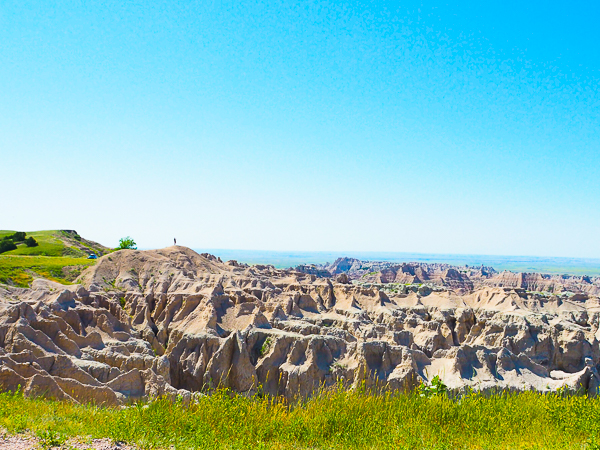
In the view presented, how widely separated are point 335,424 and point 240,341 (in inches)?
864

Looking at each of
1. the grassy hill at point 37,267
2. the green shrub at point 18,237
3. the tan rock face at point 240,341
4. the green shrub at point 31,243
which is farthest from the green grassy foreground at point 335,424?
the green shrub at point 18,237

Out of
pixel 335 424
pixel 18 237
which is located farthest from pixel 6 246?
pixel 335 424

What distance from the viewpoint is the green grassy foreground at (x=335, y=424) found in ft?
27.2

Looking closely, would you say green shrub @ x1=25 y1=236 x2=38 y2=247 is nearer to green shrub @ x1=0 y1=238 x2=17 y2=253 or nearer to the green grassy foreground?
green shrub @ x1=0 y1=238 x2=17 y2=253

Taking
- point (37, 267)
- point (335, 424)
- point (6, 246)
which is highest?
point (6, 246)

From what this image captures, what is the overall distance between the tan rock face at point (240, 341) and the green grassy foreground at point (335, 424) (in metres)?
1.36

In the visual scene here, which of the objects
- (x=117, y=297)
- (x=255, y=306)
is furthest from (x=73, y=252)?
(x=255, y=306)

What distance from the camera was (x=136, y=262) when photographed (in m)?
54.6

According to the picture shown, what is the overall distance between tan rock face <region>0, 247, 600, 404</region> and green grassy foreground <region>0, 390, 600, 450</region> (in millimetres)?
1357

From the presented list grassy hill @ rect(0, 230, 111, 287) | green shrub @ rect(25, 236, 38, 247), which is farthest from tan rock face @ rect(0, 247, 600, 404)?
green shrub @ rect(25, 236, 38, 247)

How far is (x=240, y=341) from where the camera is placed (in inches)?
1185

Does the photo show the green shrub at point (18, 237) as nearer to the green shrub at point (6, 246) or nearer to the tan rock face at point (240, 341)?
the green shrub at point (6, 246)

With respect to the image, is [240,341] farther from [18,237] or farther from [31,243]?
[18,237]

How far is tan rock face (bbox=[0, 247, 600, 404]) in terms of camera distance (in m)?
22.1
